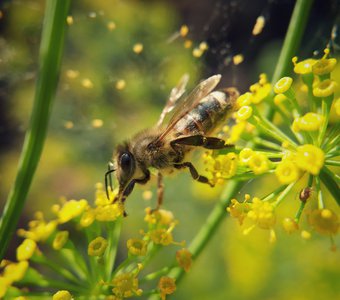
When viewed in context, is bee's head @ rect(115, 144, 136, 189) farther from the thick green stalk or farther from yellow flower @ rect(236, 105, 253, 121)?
yellow flower @ rect(236, 105, 253, 121)

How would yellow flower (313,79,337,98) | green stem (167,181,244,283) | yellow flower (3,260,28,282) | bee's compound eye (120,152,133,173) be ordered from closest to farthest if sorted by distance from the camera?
yellow flower (313,79,337,98) → yellow flower (3,260,28,282) → green stem (167,181,244,283) → bee's compound eye (120,152,133,173)

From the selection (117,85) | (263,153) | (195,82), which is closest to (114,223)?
(263,153)

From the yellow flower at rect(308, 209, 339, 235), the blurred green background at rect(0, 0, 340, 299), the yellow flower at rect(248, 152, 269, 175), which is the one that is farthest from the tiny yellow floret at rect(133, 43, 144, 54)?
the yellow flower at rect(308, 209, 339, 235)

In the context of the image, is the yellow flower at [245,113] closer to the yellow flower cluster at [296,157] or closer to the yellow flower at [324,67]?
the yellow flower cluster at [296,157]

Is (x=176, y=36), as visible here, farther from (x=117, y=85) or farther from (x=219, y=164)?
(x=219, y=164)

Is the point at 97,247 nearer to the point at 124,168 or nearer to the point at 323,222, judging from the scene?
the point at 124,168

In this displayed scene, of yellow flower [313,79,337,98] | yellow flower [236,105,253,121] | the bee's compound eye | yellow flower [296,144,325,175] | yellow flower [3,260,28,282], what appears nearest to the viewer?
yellow flower [296,144,325,175]

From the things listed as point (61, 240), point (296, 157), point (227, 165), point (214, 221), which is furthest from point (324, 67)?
point (61, 240)
